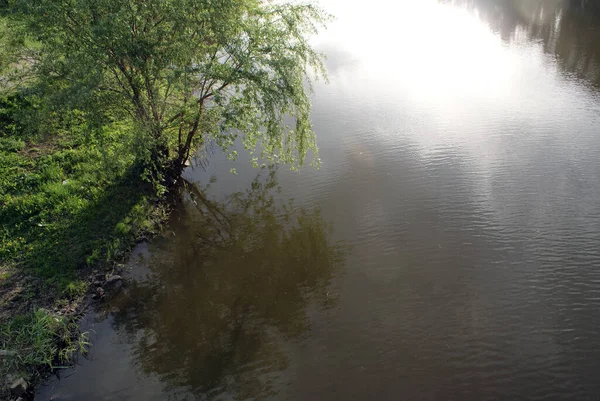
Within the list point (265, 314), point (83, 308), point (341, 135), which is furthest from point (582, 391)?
point (341, 135)

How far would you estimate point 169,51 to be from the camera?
14.1 metres

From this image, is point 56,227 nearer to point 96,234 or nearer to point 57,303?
point 96,234

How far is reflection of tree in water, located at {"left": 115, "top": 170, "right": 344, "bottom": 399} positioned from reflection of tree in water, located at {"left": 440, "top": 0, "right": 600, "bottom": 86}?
65.9 feet

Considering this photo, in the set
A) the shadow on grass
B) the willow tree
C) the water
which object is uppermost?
the willow tree

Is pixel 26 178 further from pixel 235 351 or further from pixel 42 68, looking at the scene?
pixel 235 351

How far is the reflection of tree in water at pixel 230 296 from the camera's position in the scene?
10.4 m

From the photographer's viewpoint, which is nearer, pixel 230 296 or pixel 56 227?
pixel 230 296

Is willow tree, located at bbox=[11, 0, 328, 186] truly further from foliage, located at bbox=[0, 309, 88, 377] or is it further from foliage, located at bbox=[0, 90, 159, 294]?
foliage, located at bbox=[0, 309, 88, 377]

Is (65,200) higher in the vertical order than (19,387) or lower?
higher

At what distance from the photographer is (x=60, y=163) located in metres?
17.7

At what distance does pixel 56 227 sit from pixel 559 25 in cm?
3723

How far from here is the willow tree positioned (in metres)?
13.8

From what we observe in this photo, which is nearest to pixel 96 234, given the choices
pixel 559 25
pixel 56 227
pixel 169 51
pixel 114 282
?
pixel 56 227

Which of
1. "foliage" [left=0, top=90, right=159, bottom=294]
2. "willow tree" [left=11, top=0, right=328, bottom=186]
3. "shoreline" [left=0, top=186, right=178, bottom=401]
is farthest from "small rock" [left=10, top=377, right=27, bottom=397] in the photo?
"willow tree" [left=11, top=0, right=328, bottom=186]
